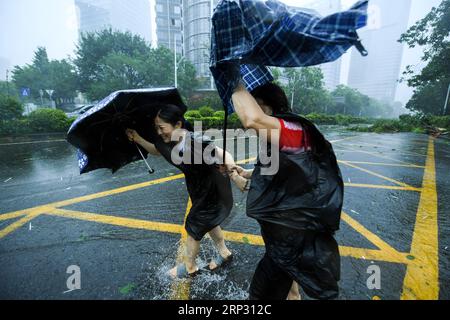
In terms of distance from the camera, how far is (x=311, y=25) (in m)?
1.03

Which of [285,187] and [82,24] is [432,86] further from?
[82,24]

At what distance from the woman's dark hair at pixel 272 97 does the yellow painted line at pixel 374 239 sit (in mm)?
2271

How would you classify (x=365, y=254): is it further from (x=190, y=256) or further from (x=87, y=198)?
(x=87, y=198)

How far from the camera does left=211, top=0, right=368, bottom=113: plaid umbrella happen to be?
39.0 inches

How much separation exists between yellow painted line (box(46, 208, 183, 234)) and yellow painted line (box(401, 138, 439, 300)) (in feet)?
8.05

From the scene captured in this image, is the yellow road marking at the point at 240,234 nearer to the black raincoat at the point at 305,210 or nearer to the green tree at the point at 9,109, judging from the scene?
the black raincoat at the point at 305,210

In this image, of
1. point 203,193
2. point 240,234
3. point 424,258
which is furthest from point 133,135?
point 424,258

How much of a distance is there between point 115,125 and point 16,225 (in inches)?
92.4

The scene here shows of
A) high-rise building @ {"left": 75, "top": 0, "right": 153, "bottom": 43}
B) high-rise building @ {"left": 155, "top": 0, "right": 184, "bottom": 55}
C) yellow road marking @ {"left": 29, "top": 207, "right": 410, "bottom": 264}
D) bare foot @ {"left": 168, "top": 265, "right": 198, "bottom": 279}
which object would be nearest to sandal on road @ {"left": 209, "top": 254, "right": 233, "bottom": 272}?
bare foot @ {"left": 168, "top": 265, "right": 198, "bottom": 279}

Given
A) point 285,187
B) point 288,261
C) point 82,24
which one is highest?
point 82,24

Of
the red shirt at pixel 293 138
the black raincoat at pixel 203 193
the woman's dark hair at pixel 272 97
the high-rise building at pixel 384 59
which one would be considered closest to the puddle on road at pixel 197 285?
the black raincoat at pixel 203 193

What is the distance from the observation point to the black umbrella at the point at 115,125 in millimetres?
1817
